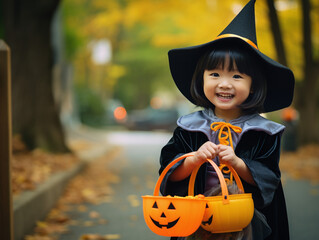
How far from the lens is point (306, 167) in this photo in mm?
10930

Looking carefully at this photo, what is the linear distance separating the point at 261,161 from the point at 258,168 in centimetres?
8

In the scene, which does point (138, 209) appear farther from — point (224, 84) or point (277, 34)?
point (277, 34)

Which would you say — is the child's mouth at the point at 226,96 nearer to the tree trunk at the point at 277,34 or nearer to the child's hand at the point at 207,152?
the child's hand at the point at 207,152

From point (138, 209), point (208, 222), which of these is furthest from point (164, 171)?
point (138, 209)

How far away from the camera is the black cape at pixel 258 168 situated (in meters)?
2.61

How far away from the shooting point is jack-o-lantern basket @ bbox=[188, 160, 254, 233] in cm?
247

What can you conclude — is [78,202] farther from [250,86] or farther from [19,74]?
[250,86]

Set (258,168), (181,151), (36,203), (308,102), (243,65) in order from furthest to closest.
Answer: (308,102) → (36,203) → (181,151) → (243,65) → (258,168)

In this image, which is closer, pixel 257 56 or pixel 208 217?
pixel 208 217

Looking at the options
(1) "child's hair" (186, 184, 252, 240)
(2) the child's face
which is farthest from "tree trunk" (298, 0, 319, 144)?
(1) "child's hair" (186, 184, 252, 240)

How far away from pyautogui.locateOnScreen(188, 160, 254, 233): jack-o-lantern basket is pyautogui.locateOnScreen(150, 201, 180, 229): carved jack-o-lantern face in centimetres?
18

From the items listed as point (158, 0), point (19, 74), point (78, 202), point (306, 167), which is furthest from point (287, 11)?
point (78, 202)

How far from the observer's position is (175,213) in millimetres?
2422

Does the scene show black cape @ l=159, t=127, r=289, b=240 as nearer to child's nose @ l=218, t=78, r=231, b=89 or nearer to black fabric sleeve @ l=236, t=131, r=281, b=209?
black fabric sleeve @ l=236, t=131, r=281, b=209
